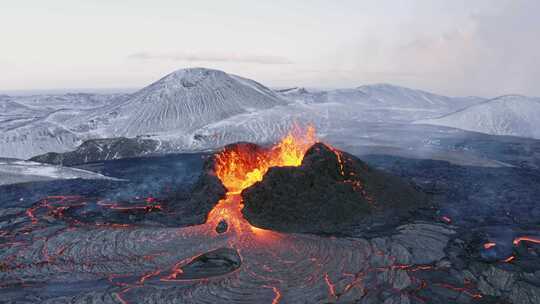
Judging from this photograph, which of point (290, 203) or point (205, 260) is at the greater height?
point (290, 203)

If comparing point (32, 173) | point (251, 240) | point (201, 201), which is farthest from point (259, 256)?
point (32, 173)

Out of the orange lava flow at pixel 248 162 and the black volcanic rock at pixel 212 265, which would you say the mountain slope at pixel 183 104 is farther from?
the black volcanic rock at pixel 212 265

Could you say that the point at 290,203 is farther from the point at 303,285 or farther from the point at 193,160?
the point at 193,160

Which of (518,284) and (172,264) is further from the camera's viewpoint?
(172,264)

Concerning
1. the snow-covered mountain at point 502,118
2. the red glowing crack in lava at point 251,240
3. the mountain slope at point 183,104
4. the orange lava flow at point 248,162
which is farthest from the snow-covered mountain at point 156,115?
the snow-covered mountain at point 502,118

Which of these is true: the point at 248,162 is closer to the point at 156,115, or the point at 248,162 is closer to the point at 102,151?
the point at 102,151

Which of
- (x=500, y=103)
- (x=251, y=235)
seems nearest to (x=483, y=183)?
(x=251, y=235)
